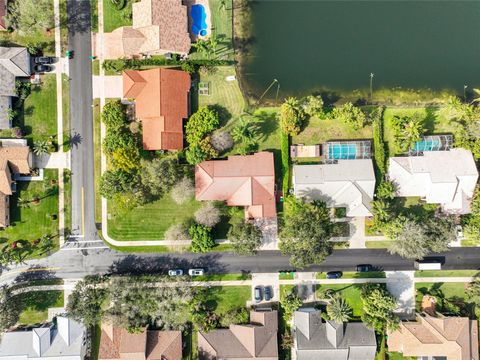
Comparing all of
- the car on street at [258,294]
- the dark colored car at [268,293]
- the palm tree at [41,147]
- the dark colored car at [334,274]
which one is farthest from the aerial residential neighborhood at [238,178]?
the dark colored car at [268,293]

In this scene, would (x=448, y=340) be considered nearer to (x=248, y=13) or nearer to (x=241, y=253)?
(x=241, y=253)

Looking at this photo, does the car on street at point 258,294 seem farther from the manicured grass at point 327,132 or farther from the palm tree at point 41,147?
the palm tree at point 41,147

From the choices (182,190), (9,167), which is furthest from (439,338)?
(9,167)

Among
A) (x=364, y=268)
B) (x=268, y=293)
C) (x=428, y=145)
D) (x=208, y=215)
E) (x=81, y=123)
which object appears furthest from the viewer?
(x=81, y=123)

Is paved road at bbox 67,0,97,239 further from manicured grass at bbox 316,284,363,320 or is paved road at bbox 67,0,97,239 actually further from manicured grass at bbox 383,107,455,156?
manicured grass at bbox 383,107,455,156

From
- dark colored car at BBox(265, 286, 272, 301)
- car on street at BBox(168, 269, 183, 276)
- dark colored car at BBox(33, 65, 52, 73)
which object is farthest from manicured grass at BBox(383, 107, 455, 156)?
dark colored car at BBox(33, 65, 52, 73)

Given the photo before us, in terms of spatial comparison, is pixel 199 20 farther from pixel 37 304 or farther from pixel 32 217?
pixel 37 304
